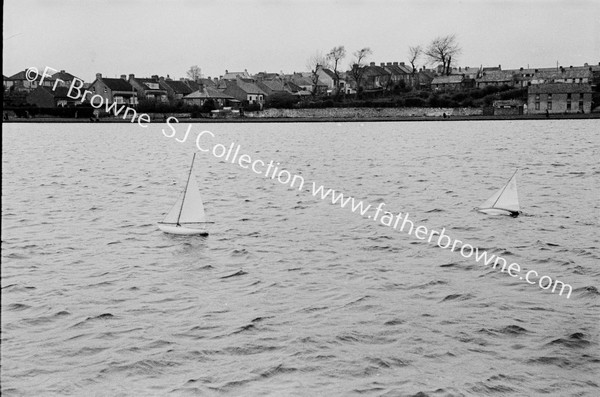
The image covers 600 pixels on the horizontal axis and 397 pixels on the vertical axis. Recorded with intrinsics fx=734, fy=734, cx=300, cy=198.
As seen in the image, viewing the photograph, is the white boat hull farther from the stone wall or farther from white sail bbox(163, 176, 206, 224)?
the stone wall

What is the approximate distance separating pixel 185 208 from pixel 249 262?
3.85m

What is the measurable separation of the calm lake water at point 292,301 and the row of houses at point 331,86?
81752 mm

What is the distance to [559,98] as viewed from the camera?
101 m

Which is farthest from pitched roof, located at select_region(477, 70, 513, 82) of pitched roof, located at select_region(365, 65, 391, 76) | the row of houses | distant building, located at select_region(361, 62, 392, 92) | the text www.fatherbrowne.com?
the text www.fatherbrowne.com

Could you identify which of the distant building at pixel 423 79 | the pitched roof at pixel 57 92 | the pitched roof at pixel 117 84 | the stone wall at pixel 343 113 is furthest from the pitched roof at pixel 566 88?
the pitched roof at pixel 57 92

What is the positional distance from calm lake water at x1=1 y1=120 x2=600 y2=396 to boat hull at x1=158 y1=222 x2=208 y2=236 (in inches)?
12.6

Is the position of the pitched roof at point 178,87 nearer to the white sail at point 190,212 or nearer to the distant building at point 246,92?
the distant building at point 246,92

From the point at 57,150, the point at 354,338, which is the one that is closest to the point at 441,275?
the point at 354,338

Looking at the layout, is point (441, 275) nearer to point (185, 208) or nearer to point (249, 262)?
point (249, 262)

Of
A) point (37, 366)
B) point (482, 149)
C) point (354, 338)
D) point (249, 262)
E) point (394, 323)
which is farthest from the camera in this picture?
point (482, 149)

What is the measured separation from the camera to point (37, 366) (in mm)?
8617

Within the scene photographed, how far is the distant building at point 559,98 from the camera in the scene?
100250 millimetres

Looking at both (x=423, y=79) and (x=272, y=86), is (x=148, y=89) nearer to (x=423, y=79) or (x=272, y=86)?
(x=272, y=86)

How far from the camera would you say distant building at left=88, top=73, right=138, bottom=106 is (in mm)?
111062
